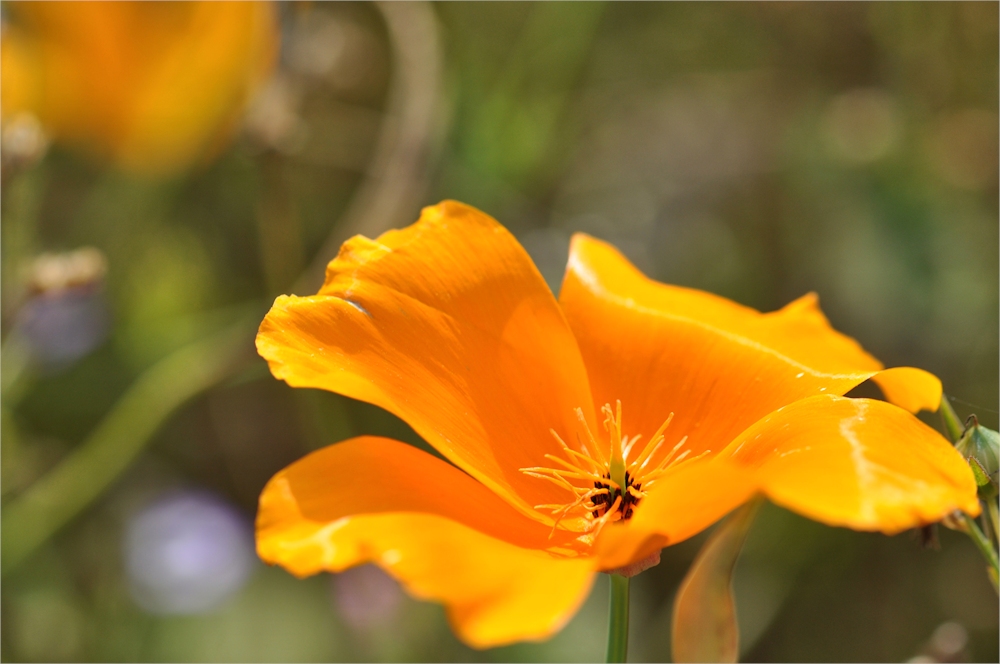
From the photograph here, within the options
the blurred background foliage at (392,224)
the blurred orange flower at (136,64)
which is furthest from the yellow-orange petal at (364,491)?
the blurred orange flower at (136,64)

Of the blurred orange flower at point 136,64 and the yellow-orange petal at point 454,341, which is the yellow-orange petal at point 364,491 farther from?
the blurred orange flower at point 136,64

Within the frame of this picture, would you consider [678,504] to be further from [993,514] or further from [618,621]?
[993,514]

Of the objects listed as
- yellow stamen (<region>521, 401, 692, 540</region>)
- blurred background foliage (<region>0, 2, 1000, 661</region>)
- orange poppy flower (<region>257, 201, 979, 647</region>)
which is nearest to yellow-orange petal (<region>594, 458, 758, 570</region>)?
orange poppy flower (<region>257, 201, 979, 647</region>)

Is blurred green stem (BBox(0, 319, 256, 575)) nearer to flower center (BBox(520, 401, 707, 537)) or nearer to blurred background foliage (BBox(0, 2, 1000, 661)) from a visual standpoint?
blurred background foliage (BBox(0, 2, 1000, 661))

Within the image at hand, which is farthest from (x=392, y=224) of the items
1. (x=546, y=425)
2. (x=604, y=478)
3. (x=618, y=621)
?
(x=618, y=621)

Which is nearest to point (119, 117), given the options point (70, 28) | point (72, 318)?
point (70, 28)

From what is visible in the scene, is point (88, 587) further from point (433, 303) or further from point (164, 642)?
point (433, 303)

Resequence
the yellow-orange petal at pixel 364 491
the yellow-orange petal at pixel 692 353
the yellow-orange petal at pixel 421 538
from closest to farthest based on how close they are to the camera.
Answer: the yellow-orange petal at pixel 421 538 → the yellow-orange petal at pixel 364 491 → the yellow-orange petal at pixel 692 353
